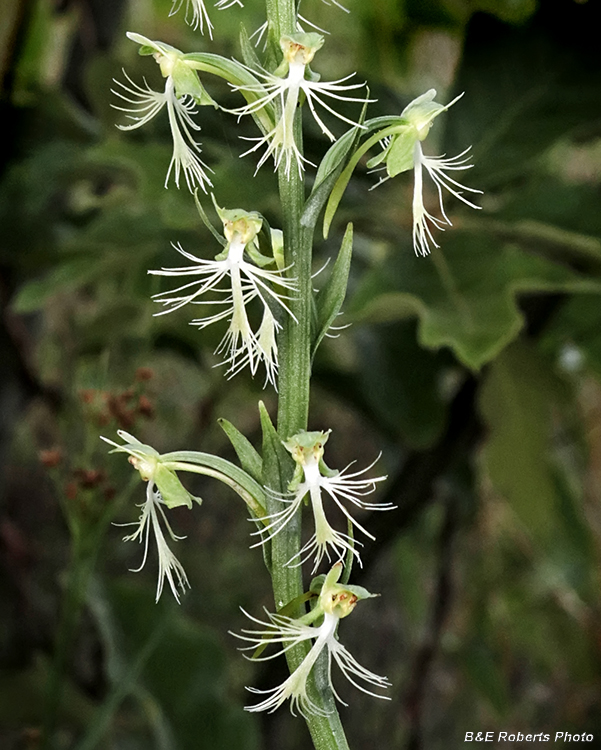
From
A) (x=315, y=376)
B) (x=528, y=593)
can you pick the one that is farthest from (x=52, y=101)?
(x=528, y=593)

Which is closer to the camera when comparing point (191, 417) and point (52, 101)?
point (52, 101)

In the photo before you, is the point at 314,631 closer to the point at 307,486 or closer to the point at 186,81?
the point at 307,486

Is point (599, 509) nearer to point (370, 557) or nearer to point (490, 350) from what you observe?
point (370, 557)

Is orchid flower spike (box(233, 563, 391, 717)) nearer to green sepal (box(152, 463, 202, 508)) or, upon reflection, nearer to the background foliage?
green sepal (box(152, 463, 202, 508))

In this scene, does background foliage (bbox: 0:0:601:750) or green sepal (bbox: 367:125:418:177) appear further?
background foliage (bbox: 0:0:601:750)

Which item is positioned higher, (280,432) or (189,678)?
(280,432)

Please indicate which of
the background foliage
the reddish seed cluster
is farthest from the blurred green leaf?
the reddish seed cluster

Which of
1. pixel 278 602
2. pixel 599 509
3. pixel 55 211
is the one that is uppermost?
pixel 55 211

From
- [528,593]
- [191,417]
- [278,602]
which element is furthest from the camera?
[191,417]
